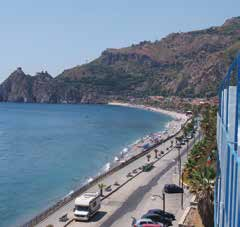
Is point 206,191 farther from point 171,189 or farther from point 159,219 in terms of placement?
point 171,189

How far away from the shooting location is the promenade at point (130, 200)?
3158cm

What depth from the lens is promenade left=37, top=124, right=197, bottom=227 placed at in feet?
104

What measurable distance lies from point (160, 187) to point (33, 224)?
13902 millimetres

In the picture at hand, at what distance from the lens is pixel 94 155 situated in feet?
266

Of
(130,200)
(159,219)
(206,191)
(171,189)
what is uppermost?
(206,191)

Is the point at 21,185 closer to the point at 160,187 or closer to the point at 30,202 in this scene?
the point at 30,202

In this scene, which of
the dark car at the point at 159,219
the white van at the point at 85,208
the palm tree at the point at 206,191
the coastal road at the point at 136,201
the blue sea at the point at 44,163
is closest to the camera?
the palm tree at the point at 206,191

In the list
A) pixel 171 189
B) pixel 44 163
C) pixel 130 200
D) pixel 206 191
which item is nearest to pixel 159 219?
pixel 206 191

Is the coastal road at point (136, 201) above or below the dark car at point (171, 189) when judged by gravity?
below

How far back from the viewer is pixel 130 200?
36.8 meters

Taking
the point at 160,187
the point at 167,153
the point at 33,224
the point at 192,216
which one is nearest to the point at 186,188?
the point at 160,187

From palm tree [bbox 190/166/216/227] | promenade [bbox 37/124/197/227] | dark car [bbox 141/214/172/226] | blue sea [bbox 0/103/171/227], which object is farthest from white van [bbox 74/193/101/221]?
blue sea [bbox 0/103/171/227]

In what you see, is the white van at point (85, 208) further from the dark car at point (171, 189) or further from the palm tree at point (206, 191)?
the dark car at point (171, 189)

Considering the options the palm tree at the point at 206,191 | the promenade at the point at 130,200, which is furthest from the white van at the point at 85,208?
the palm tree at the point at 206,191
